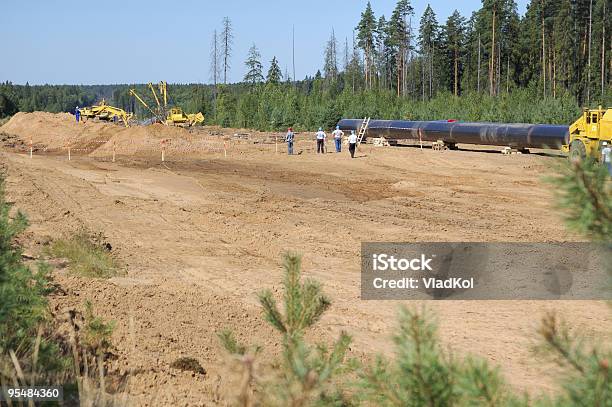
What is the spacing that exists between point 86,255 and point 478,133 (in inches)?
1119

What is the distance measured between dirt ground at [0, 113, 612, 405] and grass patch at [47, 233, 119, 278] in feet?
1.21

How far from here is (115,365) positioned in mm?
9180

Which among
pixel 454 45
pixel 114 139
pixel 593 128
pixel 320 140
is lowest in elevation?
pixel 320 140

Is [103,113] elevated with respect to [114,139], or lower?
elevated

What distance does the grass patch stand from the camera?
15.0 m

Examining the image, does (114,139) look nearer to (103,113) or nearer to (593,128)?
(103,113)

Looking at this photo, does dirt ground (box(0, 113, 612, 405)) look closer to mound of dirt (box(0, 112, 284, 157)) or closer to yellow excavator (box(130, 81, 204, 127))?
mound of dirt (box(0, 112, 284, 157))

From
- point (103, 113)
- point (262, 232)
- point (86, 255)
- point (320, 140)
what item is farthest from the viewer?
point (103, 113)

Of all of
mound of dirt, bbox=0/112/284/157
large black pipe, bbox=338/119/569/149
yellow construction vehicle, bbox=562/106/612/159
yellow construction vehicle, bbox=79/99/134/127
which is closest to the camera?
yellow construction vehicle, bbox=562/106/612/159

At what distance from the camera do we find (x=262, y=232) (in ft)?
66.1

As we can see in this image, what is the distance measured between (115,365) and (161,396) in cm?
122

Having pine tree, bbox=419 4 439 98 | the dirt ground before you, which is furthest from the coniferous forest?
the dirt ground

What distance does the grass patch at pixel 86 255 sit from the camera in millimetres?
14977

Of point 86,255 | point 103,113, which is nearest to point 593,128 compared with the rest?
point 86,255
